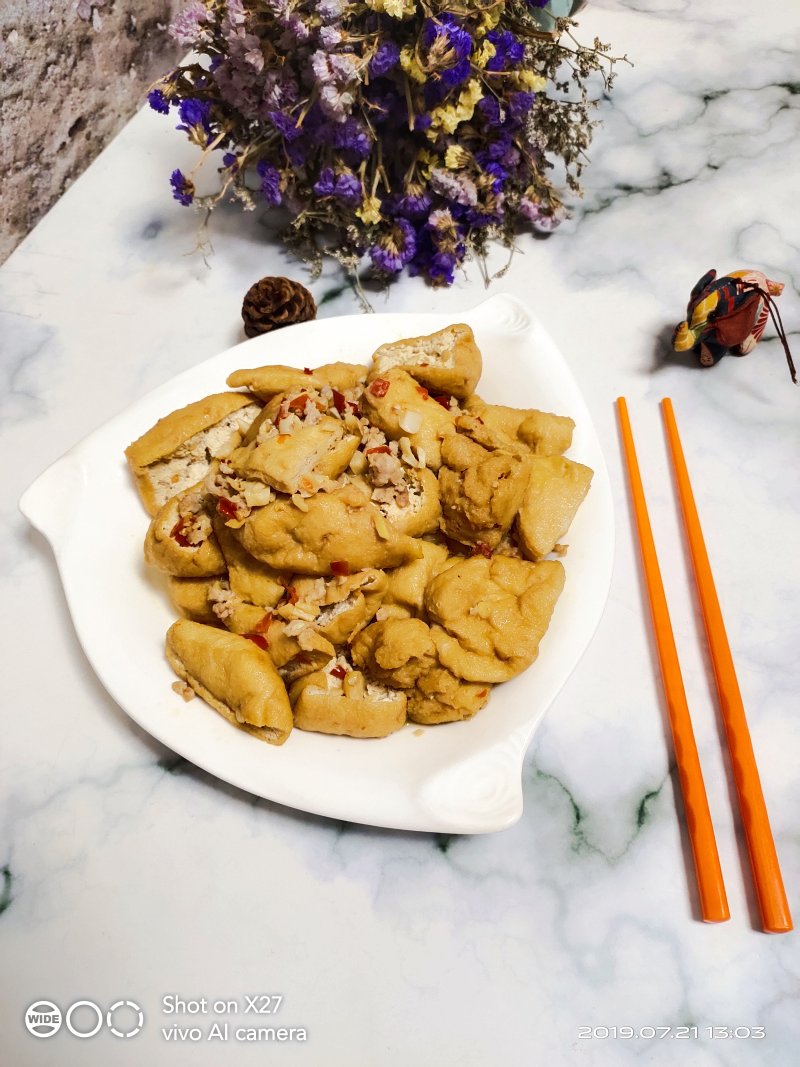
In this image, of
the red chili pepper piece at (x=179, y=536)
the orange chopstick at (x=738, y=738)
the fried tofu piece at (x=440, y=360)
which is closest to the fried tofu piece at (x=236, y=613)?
the red chili pepper piece at (x=179, y=536)

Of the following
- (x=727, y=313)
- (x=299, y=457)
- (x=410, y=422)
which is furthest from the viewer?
(x=727, y=313)

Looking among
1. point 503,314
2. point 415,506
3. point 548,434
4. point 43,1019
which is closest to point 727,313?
point 503,314

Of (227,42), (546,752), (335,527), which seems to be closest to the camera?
(335,527)

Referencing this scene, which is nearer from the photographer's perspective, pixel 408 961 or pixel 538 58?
pixel 408 961

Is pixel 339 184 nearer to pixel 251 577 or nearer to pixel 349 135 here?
pixel 349 135

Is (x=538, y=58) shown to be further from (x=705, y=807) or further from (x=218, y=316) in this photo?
(x=705, y=807)

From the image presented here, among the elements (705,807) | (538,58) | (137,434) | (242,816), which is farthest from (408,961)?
(538,58)
